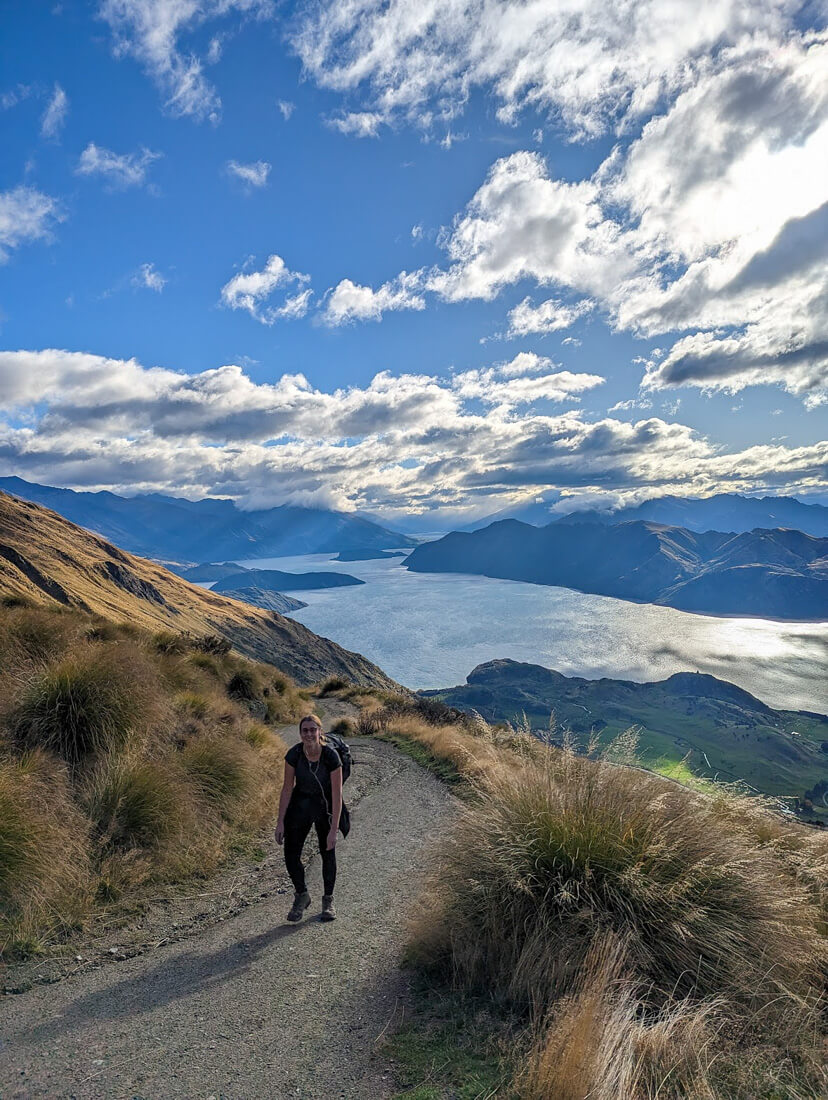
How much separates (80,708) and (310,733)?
3651 mm

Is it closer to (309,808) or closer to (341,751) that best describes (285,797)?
(309,808)

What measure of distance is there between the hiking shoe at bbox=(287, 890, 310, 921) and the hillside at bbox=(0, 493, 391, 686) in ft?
148

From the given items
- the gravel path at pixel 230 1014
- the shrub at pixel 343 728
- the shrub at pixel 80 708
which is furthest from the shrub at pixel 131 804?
the shrub at pixel 343 728

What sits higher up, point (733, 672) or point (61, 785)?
point (61, 785)

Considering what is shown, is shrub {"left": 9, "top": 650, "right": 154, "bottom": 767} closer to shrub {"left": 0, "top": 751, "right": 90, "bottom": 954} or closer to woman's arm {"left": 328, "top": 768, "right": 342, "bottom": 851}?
shrub {"left": 0, "top": 751, "right": 90, "bottom": 954}

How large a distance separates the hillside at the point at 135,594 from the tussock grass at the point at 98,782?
40773 mm

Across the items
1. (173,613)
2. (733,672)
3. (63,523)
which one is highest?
(63,523)

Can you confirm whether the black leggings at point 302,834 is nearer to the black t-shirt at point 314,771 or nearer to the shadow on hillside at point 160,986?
the black t-shirt at point 314,771

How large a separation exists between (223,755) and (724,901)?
6.27m

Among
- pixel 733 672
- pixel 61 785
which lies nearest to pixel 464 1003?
pixel 61 785

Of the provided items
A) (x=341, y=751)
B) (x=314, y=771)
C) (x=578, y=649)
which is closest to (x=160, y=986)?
(x=314, y=771)

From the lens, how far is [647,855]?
4.27 m

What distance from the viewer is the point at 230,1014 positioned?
3758mm

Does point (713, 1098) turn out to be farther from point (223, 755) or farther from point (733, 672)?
point (733, 672)
